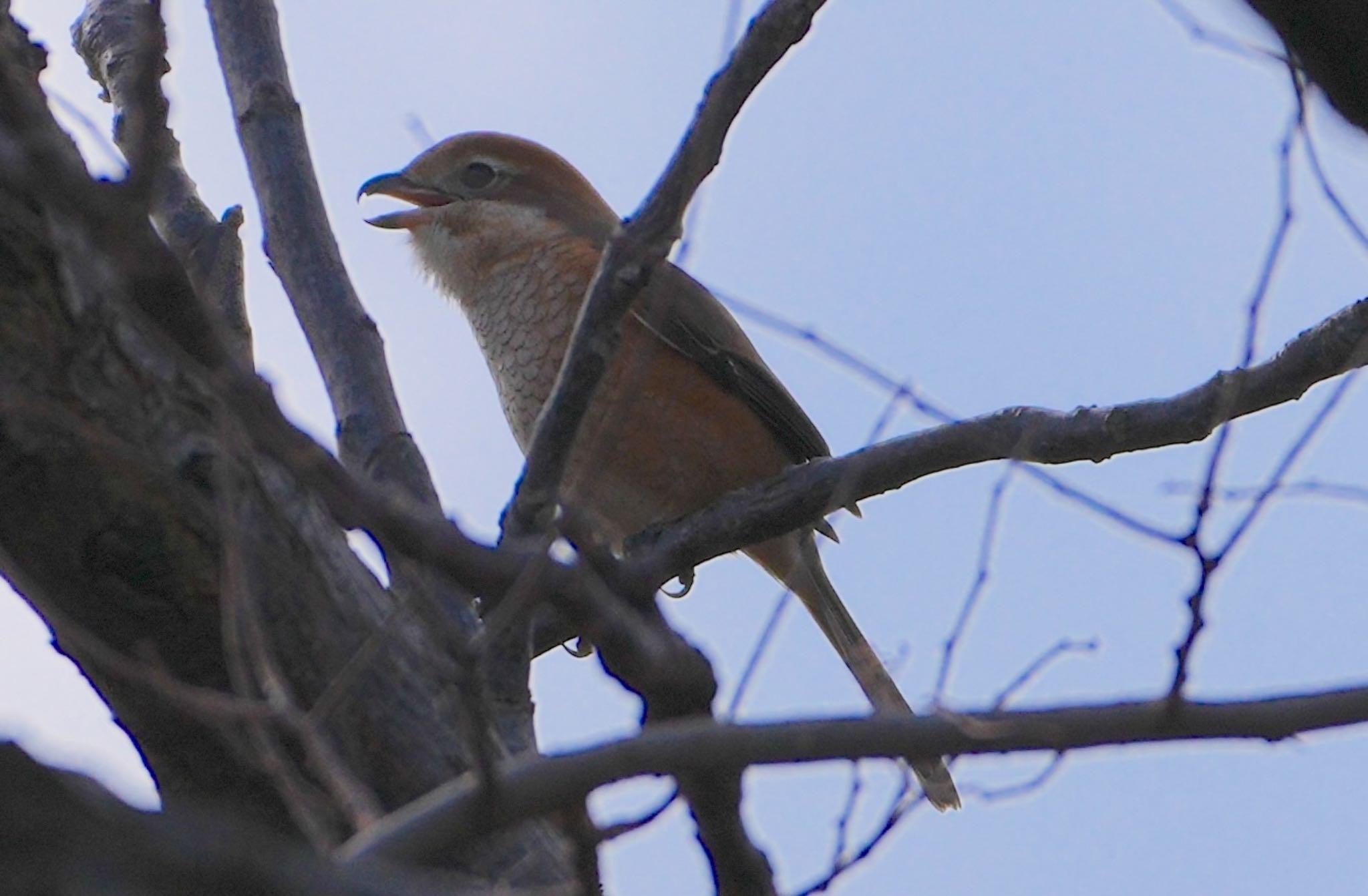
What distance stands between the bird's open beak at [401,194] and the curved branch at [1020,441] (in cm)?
265

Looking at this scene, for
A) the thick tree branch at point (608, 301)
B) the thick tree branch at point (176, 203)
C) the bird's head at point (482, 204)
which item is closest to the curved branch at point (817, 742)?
the thick tree branch at point (608, 301)

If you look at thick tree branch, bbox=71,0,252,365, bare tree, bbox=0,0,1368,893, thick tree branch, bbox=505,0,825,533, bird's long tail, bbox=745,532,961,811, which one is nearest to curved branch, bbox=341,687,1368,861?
bare tree, bbox=0,0,1368,893

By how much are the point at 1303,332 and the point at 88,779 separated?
2.98 metres

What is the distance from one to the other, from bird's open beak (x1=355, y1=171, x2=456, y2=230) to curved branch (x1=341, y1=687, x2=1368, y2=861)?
500cm

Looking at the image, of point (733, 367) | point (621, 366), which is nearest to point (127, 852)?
point (621, 366)

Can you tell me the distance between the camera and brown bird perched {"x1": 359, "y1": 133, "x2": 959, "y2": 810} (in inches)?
238

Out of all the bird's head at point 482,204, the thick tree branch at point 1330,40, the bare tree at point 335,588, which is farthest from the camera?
the bird's head at point 482,204

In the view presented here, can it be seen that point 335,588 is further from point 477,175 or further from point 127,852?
point 477,175

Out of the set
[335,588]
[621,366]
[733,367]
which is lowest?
[335,588]

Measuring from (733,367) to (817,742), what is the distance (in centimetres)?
419

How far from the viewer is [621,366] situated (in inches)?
230

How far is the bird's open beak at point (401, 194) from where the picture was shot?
23.0 ft

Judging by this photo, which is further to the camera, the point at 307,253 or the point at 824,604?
the point at 824,604

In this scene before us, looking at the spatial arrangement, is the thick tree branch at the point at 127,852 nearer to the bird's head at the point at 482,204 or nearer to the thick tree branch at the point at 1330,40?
the thick tree branch at the point at 1330,40
